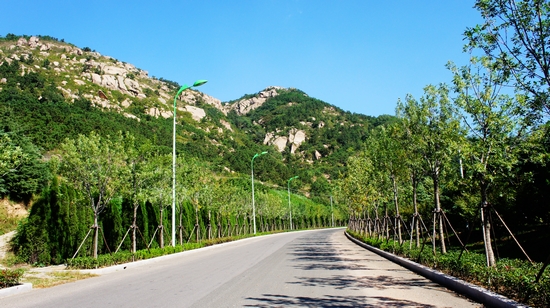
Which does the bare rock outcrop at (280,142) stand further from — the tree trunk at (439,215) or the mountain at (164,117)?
the tree trunk at (439,215)

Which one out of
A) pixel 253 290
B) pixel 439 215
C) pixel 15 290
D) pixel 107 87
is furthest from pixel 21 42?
pixel 253 290

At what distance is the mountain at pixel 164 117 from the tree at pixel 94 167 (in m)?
29.0

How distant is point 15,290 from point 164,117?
100 meters

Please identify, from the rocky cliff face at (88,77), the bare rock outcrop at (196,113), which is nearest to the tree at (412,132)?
the rocky cliff face at (88,77)

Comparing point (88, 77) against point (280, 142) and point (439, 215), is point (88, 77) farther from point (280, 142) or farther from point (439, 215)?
point (439, 215)

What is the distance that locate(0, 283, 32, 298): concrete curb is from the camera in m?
9.52

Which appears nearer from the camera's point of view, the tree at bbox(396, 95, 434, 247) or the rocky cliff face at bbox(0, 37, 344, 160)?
the tree at bbox(396, 95, 434, 247)

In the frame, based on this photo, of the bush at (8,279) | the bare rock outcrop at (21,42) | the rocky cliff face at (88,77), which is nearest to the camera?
the bush at (8,279)

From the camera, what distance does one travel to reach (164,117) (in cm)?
10681

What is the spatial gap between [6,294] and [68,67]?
12316 centimetres

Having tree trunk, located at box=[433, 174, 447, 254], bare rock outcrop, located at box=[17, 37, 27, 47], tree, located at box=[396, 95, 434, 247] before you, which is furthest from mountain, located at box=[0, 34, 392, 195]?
tree trunk, located at box=[433, 174, 447, 254]

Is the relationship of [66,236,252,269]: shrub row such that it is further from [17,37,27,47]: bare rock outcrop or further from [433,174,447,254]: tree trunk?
[17,37,27,47]: bare rock outcrop

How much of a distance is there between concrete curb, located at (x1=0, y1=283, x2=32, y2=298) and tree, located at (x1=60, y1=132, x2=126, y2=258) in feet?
15.8

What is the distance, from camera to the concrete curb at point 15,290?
375 inches
